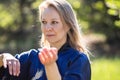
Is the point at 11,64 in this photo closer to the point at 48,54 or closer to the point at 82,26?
the point at 48,54

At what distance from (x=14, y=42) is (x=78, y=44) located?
1910cm

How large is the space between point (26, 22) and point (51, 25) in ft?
63.9

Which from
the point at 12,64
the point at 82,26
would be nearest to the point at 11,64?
the point at 12,64

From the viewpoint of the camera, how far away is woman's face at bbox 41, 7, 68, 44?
4.53 meters

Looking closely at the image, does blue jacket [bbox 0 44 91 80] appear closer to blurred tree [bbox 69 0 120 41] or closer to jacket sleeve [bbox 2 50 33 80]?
jacket sleeve [bbox 2 50 33 80]

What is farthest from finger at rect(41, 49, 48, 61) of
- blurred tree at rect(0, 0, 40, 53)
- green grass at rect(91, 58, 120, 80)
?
blurred tree at rect(0, 0, 40, 53)

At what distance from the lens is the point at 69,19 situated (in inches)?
186

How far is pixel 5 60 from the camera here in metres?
4.54

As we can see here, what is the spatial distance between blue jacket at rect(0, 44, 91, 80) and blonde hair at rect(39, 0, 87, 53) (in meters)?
0.09

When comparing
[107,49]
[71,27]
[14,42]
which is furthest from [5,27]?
[71,27]

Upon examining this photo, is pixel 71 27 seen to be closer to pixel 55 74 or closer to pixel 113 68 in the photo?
pixel 55 74

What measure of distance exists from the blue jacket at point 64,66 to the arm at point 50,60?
0.20 metres

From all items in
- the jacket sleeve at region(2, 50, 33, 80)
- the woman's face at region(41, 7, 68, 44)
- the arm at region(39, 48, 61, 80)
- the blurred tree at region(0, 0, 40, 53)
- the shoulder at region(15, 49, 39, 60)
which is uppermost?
the woman's face at region(41, 7, 68, 44)

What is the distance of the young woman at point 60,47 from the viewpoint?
14.5ft
